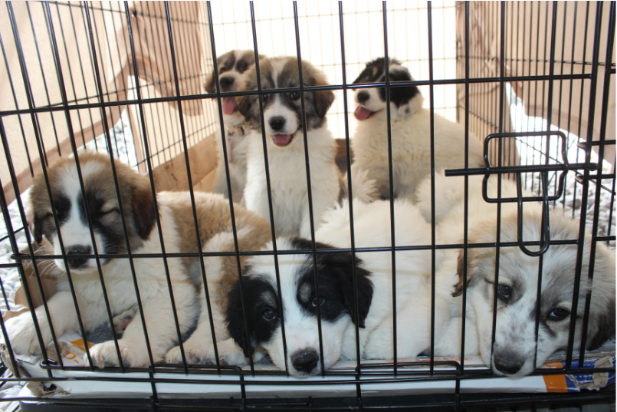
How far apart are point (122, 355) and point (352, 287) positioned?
965mm

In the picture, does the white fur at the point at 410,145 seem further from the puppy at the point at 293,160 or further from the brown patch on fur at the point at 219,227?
the brown patch on fur at the point at 219,227

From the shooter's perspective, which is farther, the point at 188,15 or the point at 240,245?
the point at 188,15

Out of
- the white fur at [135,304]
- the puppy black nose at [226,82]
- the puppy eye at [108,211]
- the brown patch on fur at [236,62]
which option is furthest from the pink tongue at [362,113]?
the puppy eye at [108,211]

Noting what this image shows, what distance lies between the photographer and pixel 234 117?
4.00 meters

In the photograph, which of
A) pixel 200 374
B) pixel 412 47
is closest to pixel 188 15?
pixel 412 47

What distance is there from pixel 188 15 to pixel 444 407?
4.54 m

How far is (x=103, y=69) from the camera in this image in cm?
347

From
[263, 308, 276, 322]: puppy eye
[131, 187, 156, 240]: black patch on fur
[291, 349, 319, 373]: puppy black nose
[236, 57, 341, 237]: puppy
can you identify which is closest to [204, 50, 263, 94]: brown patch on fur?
[236, 57, 341, 237]: puppy

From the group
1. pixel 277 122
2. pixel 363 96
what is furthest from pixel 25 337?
pixel 363 96

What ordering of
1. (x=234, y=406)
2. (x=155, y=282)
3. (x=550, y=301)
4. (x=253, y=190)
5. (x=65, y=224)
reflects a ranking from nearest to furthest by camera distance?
(x=550, y=301), (x=234, y=406), (x=65, y=224), (x=155, y=282), (x=253, y=190)

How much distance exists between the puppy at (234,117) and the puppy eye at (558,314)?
8.40 ft

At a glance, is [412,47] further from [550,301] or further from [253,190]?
[550,301]

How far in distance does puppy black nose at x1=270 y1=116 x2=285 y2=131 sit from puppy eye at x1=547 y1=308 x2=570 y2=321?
1679 millimetres

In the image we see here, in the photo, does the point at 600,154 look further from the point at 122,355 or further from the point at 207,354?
the point at 122,355
